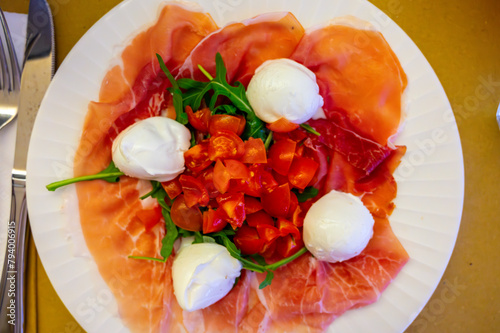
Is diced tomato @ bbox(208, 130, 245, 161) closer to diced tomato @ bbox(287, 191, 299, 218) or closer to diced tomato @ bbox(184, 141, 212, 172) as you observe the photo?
diced tomato @ bbox(184, 141, 212, 172)

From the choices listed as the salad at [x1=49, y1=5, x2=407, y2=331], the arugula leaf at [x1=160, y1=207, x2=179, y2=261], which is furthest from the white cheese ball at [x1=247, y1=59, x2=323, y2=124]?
the arugula leaf at [x1=160, y1=207, x2=179, y2=261]

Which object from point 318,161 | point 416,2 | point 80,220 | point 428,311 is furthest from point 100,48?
point 428,311

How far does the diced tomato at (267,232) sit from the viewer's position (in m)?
1.19

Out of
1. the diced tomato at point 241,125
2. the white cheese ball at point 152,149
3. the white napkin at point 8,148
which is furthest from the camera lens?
the white napkin at point 8,148

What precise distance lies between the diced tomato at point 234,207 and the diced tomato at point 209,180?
0.04 meters

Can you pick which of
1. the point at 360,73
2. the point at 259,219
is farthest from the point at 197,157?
the point at 360,73

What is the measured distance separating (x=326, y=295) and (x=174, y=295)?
53 centimetres

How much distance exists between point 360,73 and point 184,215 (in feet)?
2.56

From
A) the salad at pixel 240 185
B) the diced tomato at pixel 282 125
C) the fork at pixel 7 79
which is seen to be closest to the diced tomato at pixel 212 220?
the salad at pixel 240 185

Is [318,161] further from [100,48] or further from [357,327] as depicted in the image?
[100,48]

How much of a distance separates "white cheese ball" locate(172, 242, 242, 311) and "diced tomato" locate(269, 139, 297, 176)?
332 millimetres

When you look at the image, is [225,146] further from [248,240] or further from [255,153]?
[248,240]

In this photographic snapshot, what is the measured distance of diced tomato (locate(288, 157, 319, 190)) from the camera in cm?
122

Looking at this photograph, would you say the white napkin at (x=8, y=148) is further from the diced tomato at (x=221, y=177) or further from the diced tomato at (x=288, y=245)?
the diced tomato at (x=288, y=245)
